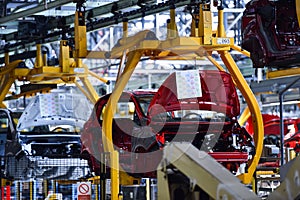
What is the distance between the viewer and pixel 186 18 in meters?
18.0

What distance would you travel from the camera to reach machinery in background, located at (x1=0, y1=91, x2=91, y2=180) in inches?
443

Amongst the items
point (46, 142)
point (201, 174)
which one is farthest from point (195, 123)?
point (201, 174)

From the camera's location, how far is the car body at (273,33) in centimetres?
672

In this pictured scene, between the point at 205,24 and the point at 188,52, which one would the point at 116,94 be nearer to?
the point at 188,52

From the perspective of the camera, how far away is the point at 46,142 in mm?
11938

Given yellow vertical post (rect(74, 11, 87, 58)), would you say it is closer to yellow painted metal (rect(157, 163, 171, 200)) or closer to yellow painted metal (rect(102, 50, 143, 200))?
yellow painted metal (rect(102, 50, 143, 200))

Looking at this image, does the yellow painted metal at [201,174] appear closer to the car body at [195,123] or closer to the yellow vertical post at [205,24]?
the car body at [195,123]

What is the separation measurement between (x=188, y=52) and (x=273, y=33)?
175 centimetres

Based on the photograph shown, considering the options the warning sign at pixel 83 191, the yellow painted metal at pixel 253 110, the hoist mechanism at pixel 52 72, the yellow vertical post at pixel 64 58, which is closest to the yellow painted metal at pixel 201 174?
the yellow painted metal at pixel 253 110

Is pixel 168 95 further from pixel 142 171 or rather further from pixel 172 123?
pixel 142 171

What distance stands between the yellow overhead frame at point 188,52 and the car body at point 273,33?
1.15 meters

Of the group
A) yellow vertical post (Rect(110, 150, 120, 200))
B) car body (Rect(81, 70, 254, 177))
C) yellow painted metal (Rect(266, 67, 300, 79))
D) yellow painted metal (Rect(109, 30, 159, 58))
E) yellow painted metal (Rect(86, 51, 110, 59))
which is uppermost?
yellow painted metal (Rect(109, 30, 159, 58))

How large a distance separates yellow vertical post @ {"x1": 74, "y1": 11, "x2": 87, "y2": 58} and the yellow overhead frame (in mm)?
521

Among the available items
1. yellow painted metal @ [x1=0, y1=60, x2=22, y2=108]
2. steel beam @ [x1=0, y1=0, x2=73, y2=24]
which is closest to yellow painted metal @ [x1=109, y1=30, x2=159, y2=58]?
steel beam @ [x1=0, y1=0, x2=73, y2=24]
